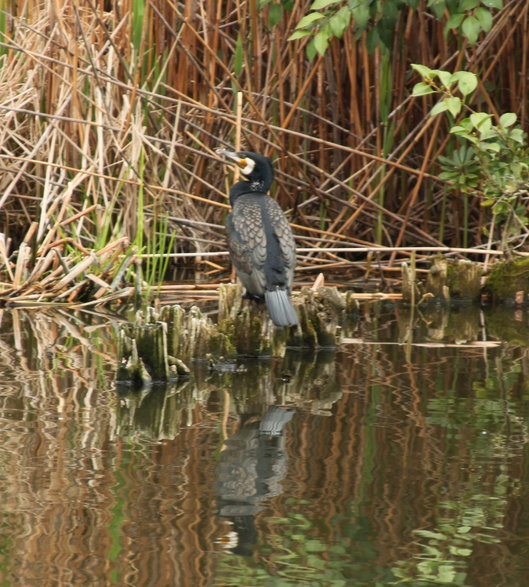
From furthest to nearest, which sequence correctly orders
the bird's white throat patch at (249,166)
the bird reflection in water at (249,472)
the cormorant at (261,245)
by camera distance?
1. the bird's white throat patch at (249,166)
2. the cormorant at (261,245)
3. the bird reflection in water at (249,472)

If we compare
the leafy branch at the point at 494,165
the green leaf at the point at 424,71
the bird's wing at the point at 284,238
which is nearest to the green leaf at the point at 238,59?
the leafy branch at the point at 494,165

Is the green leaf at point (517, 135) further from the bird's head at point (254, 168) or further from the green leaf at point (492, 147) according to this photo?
the bird's head at point (254, 168)

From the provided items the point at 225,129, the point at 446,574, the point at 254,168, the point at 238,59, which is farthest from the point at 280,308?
the point at 225,129

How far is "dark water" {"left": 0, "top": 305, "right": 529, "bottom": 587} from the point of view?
2.13 metres

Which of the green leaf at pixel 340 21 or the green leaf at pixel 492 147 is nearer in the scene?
the green leaf at pixel 340 21

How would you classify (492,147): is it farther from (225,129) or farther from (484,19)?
(225,129)

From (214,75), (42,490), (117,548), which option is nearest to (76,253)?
(214,75)

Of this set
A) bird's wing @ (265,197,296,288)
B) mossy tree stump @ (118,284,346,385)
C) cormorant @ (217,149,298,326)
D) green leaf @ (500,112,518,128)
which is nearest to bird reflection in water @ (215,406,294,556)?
mossy tree stump @ (118,284,346,385)

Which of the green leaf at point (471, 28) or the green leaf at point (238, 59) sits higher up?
the green leaf at point (238, 59)

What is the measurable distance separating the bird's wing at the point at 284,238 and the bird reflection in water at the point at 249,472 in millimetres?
1040

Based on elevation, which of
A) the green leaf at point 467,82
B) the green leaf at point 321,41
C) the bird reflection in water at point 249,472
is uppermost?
the green leaf at point 321,41

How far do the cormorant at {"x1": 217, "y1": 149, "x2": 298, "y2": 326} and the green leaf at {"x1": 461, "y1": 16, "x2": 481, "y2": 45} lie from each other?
40.8 inches

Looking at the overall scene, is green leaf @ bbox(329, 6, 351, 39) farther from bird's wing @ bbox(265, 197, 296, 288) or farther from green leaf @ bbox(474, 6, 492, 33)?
bird's wing @ bbox(265, 197, 296, 288)

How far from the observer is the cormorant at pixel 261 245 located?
424cm
